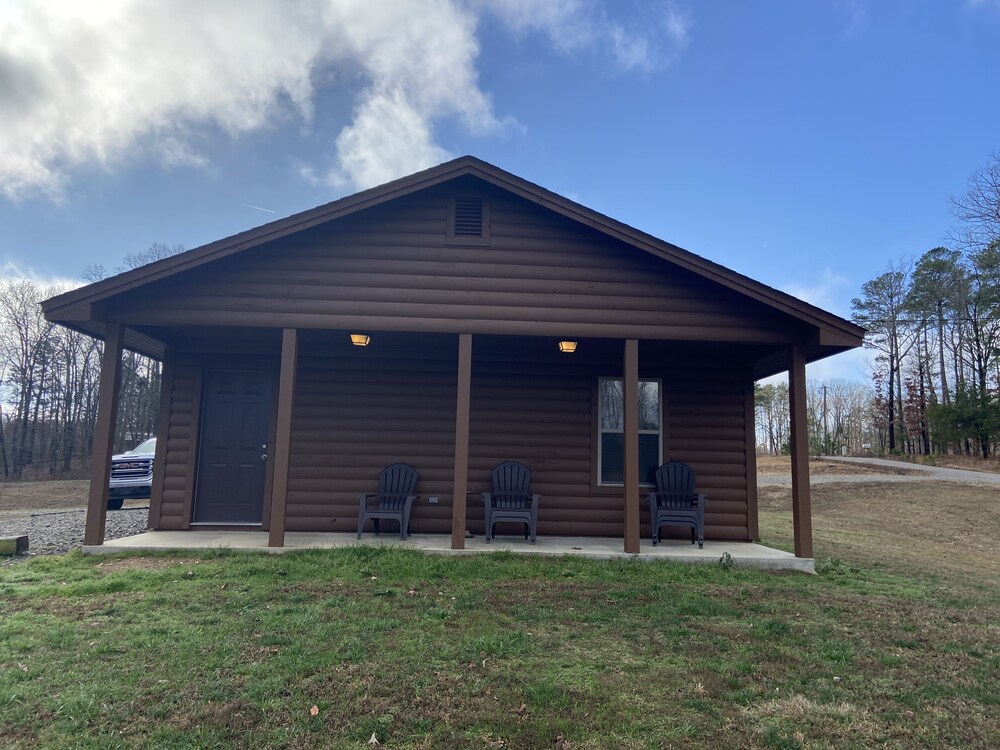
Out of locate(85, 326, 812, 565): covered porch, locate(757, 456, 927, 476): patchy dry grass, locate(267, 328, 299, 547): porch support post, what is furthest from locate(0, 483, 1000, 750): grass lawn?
locate(757, 456, 927, 476): patchy dry grass

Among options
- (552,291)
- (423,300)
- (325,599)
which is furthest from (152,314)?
(552,291)

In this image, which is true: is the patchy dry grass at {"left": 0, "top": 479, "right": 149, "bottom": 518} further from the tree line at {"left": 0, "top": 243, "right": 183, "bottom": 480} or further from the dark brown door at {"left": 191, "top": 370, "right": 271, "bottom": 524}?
the dark brown door at {"left": 191, "top": 370, "right": 271, "bottom": 524}

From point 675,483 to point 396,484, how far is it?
10.6 ft

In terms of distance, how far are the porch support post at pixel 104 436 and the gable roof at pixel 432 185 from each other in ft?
1.16

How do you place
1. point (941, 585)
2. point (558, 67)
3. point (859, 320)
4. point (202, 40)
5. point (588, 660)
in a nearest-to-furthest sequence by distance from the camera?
1. point (588, 660)
2. point (941, 585)
3. point (202, 40)
4. point (558, 67)
5. point (859, 320)

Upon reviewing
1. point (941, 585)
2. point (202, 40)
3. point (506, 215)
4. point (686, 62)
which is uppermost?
point (686, 62)

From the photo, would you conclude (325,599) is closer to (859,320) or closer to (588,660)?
(588,660)

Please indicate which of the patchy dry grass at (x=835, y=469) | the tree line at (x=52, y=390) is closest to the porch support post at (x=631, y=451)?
the patchy dry grass at (x=835, y=469)

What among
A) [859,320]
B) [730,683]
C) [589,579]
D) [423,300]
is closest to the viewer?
[730,683]

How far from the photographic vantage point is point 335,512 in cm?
722

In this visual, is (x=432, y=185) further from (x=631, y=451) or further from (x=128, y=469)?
(x=128, y=469)

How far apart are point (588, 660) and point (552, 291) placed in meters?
3.77

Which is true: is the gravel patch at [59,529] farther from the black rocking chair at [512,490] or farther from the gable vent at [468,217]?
the gable vent at [468,217]

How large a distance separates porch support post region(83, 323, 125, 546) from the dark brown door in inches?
53.9
